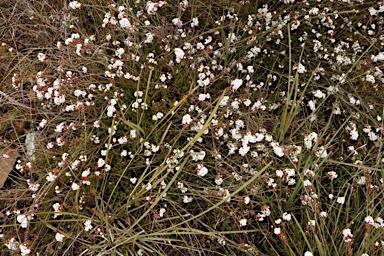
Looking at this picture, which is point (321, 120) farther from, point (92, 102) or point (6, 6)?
point (6, 6)

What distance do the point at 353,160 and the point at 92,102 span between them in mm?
1562

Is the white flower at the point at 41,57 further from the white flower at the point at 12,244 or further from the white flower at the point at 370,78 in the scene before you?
the white flower at the point at 370,78

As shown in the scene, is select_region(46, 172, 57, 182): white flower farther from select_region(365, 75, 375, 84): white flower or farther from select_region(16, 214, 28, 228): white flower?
select_region(365, 75, 375, 84): white flower

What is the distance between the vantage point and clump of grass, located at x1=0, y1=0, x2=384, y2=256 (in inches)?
74.0

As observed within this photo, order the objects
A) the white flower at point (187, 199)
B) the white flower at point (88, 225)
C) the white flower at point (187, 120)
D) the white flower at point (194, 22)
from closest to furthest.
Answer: the white flower at point (187, 120) < the white flower at point (88, 225) < the white flower at point (187, 199) < the white flower at point (194, 22)

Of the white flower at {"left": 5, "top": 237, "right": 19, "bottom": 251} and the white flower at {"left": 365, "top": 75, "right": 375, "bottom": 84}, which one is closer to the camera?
the white flower at {"left": 5, "top": 237, "right": 19, "bottom": 251}

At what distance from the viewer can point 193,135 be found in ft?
6.87

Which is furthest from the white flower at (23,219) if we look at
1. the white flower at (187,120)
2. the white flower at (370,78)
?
the white flower at (370,78)

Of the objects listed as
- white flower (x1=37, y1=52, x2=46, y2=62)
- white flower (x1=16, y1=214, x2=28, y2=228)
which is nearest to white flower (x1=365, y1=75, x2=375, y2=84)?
white flower (x1=37, y1=52, x2=46, y2=62)

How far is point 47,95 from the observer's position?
198 cm

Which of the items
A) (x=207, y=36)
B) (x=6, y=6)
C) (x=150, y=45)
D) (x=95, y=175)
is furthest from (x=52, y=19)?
(x=95, y=175)

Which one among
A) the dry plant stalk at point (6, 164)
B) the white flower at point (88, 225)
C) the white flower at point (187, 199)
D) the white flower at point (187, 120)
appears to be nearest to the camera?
the white flower at point (187, 120)

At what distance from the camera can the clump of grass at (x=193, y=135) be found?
188 centimetres

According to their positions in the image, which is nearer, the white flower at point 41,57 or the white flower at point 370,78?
the white flower at point 41,57
